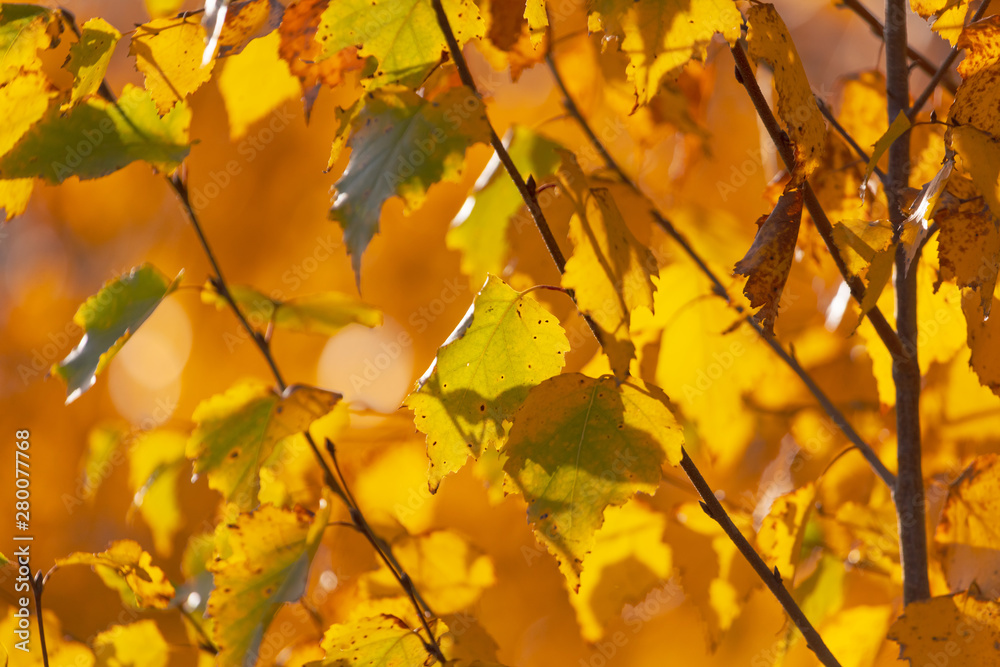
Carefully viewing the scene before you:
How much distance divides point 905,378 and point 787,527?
139 mm

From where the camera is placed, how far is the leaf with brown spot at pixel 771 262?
0.33 meters

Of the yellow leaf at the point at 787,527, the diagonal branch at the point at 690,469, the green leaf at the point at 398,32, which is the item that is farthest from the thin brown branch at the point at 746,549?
the green leaf at the point at 398,32

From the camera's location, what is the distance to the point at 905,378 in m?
0.51

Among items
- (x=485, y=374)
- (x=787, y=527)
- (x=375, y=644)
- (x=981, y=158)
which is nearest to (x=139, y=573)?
(x=375, y=644)

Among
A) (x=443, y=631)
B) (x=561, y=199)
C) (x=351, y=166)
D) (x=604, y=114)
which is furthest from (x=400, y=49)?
(x=604, y=114)

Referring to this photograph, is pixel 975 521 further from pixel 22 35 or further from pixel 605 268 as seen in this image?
pixel 22 35

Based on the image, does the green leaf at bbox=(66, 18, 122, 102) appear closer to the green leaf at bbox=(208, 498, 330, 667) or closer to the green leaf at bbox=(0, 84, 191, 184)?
the green leaf at bbox=(0, 84, 191, 184)

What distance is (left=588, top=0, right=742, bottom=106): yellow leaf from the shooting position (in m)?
0.33

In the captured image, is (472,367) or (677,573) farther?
(677,573)

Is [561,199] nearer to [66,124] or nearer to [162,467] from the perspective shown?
[66,124]

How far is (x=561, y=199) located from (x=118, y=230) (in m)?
1.20

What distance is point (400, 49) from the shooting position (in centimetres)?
38

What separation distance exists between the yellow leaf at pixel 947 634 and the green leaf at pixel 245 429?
0.40 m

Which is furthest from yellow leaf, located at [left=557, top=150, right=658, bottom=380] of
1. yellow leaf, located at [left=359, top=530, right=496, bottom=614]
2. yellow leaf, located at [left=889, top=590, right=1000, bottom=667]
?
yellow leaf, located at [left=359, top=530, right=496, bottom=614]
